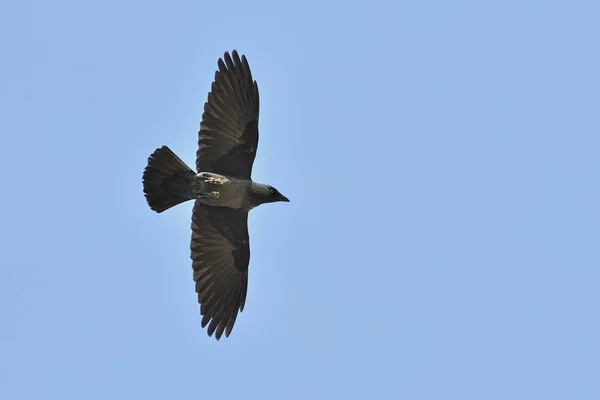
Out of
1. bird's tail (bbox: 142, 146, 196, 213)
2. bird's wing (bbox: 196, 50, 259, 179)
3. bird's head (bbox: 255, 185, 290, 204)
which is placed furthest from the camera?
A: bird's head (bbox: 255, 185, 290, 204)

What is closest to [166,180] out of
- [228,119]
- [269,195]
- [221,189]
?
[221,189]

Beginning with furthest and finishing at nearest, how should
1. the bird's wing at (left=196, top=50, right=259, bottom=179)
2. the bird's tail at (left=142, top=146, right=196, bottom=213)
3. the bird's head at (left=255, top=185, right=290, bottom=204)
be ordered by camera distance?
the bird's head at (left=255, top=185, right=290, bottom=204) < the bird's wing at (left=196, top=50, right=259, bottom=179) < the bird's tail at (left=142, top=146, right=196, bottom=213)

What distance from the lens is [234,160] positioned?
17953 millimetres

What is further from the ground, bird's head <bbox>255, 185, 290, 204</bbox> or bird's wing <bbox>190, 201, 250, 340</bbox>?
bird's head <bbox>255, 185, 290, 204</bbox>

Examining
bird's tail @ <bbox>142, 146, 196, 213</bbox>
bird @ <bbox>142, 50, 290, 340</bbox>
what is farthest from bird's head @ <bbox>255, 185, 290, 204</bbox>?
bird's tail @ <bbox>142, 146, 196, 213</bbox>

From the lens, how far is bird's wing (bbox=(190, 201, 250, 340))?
18.2 metres

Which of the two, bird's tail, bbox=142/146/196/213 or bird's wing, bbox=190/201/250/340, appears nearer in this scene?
bird's tail, bbox=142/146/196/213

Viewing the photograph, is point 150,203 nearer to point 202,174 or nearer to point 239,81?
point 202,174

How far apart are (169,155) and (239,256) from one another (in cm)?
240

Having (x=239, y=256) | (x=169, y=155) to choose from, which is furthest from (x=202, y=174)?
(x=239, y=256)

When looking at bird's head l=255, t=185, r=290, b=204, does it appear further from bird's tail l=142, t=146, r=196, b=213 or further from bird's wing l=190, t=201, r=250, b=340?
bird's tail l=142, t=146, r=196, b=213

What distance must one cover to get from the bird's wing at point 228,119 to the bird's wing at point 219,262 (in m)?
0.88

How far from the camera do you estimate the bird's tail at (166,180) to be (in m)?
17.3

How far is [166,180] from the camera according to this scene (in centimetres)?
1744
